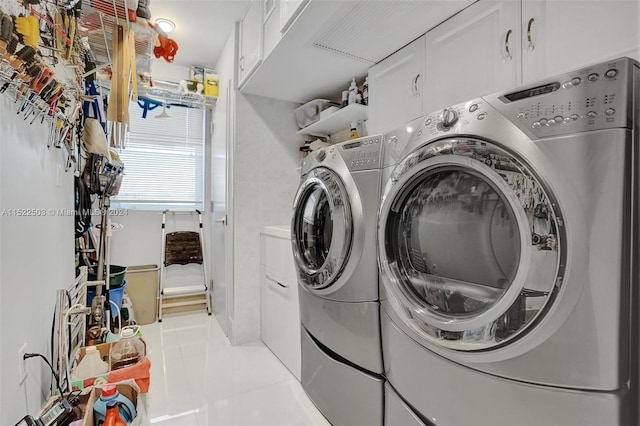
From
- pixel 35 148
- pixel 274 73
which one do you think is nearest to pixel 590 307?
pixel 35 148

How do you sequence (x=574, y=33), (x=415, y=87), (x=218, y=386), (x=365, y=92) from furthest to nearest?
1. (x=365, y=92)
2. (x=218, y=386)
3. (x=415, y=87)
4. (x=574, y=33)

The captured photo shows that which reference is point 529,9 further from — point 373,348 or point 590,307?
point 373,348

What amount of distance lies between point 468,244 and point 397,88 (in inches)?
46.0

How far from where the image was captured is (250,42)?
2195 mm

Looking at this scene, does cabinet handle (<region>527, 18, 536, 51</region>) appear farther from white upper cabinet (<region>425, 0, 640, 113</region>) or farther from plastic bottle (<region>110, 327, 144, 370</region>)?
plastic bottle (<region>110, 327, 144, 370</region>)

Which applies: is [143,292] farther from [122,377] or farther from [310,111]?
[310,111]

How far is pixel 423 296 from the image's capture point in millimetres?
1015

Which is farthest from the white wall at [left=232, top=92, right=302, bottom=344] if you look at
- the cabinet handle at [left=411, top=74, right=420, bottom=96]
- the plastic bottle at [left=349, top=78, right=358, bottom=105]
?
the cabinet handle at [left=411, top=74, right=420, bottom=96]

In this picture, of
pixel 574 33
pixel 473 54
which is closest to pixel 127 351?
pixel 473 54

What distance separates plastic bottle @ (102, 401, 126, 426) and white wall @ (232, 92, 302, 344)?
3.79 ft

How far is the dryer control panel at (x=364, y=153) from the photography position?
122 centimetres

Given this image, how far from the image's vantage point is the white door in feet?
8.46

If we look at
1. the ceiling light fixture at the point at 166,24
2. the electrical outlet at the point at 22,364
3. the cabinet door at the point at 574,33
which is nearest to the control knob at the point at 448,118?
the cabinet door at the point at 574,33

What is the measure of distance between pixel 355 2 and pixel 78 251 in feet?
7.69
